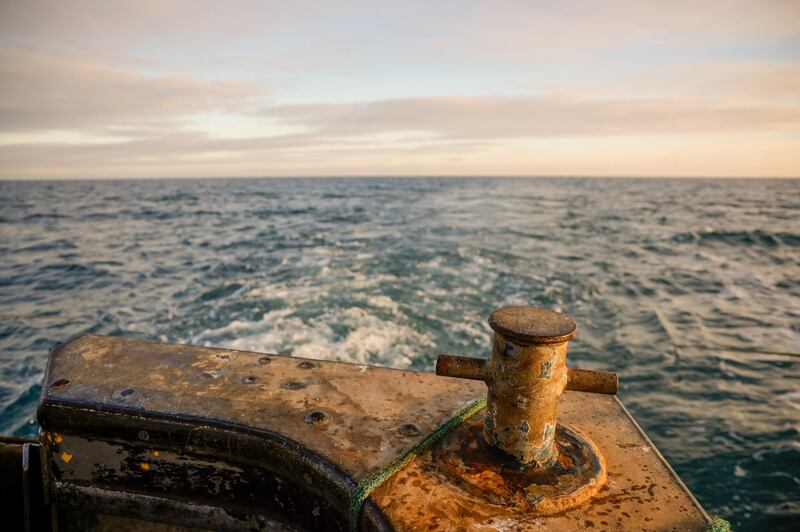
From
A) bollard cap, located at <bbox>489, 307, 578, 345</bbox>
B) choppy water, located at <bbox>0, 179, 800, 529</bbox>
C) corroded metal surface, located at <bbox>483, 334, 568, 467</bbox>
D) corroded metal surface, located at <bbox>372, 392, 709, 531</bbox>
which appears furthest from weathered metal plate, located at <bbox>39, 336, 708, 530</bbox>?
choppy water, located at <bbox>0, 179, 800, 529</bbox>

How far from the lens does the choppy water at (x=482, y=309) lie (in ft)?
16.5

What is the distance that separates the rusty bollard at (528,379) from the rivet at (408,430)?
289 mm

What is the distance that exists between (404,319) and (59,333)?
6.64 m

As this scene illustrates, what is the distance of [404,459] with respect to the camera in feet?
5.16

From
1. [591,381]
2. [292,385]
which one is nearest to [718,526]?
[591,381]

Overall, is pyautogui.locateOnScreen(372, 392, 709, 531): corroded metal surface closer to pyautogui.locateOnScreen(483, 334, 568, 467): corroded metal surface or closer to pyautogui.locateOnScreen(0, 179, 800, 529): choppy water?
pyautogui.locateOnScreen(483, 334, 568, 467): corroded metal surface

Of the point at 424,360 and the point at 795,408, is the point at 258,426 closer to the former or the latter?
the point at 424,360

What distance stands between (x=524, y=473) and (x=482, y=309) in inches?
264

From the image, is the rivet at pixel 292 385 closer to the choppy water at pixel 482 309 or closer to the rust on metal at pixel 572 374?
the rust on metal at pixel 572 374

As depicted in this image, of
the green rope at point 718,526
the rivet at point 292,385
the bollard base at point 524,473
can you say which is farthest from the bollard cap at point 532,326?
the rivet at point 292,385

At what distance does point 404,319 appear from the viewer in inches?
294

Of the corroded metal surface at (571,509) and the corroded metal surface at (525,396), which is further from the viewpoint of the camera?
the corroded metal surface at (525,396)

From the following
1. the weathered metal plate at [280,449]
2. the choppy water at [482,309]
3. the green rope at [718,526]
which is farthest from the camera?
the choppy water at [482,309]

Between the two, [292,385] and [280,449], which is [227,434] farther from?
[292,385]
